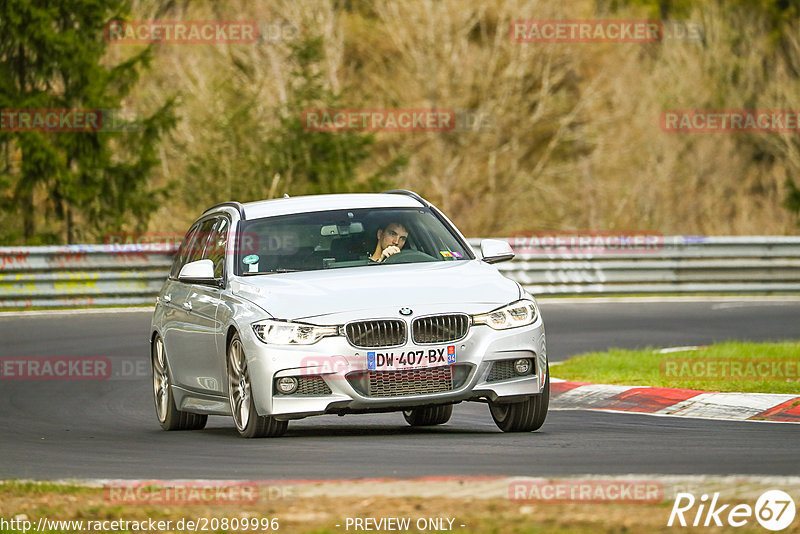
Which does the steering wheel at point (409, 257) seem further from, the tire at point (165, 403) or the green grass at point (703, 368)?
the green grass at point (703, 368)

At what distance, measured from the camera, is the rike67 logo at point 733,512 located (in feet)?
19.3

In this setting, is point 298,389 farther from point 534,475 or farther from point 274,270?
point 534,475

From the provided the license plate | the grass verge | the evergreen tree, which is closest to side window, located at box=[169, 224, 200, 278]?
the license plate

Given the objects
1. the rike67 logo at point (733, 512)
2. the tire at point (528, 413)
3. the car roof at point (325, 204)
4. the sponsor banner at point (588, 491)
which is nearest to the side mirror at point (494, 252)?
the car roof at point (325, 204)

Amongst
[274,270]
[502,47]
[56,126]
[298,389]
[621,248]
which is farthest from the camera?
[502,47]

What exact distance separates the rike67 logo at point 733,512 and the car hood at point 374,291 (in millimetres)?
3163

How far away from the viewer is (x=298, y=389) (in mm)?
9211

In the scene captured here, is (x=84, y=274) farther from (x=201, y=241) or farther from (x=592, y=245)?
(x=201, y=241)

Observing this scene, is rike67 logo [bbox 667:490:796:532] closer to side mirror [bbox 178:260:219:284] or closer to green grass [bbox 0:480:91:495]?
green grass [bbox 0:480:91:495]

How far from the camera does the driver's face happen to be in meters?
10.4

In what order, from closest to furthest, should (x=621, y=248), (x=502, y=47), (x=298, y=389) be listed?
(x=298, y=389), (x=621, y=248), (x=502, y=47)

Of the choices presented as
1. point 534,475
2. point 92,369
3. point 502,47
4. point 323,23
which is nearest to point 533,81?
point 502,47

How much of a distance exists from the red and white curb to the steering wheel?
95.5 inches

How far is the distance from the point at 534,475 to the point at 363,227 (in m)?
3.62
